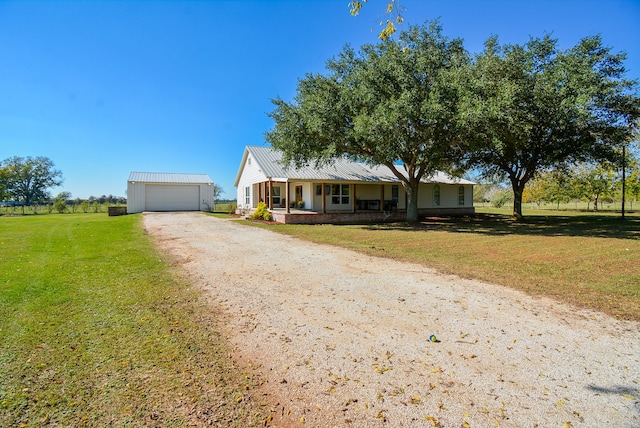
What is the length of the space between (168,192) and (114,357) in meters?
30.3

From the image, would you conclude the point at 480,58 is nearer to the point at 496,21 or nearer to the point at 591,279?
the point at 496,21

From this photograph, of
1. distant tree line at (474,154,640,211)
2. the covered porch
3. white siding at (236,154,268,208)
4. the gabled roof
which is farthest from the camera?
distant tree line at (474,154,640,211)

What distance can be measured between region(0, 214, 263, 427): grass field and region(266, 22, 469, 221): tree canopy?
1053cm

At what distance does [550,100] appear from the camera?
47.3 feet

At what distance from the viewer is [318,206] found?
20.7 meters

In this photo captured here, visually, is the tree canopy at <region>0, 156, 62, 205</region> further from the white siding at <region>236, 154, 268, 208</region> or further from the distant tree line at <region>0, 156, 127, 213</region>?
the white siding at <region>236, 154, 268, 208</region>

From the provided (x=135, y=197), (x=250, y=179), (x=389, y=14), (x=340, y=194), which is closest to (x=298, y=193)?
(x=340, y=194)

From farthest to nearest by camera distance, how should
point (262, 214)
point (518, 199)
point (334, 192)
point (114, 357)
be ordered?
point (518, 199), point (334, 192), point (262, 214), point (114, 357)

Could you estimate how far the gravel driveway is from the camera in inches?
90.6

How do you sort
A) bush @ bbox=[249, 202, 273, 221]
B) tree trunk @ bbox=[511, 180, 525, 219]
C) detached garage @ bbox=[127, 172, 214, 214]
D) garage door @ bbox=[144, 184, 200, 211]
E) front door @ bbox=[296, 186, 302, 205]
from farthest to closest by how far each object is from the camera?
garage door @ bbox=[144, 184, 200, 211] < detached garage @ bbox=[127, 172, 214, 214] < front door @ bbox=[296, 186, 302, 205] < tree trunk @ bbox=[511, 180, 525, 219] < bush @ bbox=[249, 202, 273, 221]

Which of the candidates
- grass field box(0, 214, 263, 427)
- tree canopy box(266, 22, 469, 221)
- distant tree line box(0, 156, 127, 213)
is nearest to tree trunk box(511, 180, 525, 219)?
tree canopy box(266, 22, 469, 221)

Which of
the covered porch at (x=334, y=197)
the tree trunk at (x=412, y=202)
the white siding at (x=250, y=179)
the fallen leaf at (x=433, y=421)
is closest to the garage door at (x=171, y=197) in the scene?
the white siding at (x=250, y=179)

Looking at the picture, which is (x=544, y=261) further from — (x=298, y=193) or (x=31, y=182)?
(x=31, y=182)

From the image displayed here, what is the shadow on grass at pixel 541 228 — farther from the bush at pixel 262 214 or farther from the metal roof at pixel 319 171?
the bush at pixel 262 214
